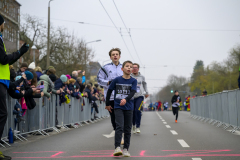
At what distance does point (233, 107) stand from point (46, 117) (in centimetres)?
592

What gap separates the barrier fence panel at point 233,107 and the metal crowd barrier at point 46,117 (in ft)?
18.3

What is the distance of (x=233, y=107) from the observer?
12664 mm

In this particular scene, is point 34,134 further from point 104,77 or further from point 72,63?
point 72,63

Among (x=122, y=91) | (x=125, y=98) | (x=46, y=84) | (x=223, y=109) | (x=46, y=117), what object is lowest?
(x=46, y=117)

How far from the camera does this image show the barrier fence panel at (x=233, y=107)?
1234 cm

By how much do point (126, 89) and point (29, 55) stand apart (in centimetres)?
3666

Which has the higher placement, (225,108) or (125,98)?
(125,98)

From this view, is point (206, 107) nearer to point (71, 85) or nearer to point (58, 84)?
point (71, 85)

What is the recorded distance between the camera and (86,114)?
1778 centimetres

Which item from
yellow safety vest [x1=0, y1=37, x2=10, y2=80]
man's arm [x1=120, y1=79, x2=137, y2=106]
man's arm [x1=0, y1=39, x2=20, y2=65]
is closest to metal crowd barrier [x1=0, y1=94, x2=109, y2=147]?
yellow safety vest [x1=0, y1=37, x2=10, y2=80]

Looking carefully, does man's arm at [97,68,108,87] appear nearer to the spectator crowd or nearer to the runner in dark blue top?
the spectator crowd

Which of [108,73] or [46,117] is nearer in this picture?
[108,73]

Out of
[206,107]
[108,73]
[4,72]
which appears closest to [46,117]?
[108,73]

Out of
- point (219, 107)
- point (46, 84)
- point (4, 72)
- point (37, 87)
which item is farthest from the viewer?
point (219, 107)
